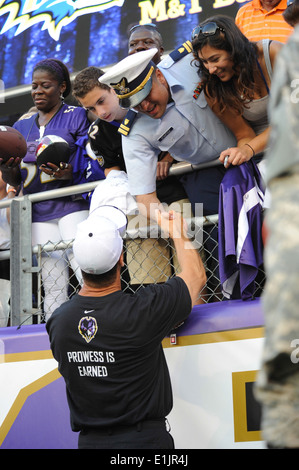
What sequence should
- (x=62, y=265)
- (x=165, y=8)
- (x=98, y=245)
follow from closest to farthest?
(x=98, y=245) → (x=62, y=265) → (x=165, y=8)

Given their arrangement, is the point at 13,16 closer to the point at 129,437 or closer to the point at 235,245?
the point at 235,245

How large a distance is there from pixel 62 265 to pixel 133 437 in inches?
56.0

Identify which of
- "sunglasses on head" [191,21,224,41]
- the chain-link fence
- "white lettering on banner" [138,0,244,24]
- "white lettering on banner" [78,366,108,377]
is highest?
"white lettering on banner" [138,0,244,24]

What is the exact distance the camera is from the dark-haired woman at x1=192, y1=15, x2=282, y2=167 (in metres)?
2.84

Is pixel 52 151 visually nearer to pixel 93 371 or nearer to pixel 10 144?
pixel 10 144

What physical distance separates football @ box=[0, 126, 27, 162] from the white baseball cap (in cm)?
121

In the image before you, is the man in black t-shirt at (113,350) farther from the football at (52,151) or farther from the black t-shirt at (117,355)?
the football at (52,151)

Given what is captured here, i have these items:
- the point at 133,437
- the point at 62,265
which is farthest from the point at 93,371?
the point at 62,265

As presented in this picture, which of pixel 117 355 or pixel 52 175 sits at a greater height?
pixel 52 175

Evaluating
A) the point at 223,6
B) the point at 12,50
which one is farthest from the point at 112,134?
the point at 12,50

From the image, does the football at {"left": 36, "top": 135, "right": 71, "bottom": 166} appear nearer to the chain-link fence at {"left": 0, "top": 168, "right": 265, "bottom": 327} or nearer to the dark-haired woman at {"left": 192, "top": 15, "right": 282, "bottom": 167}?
the chain-link fence at {"left": 0, "top": 168, "right": 265, "bottom": 327}

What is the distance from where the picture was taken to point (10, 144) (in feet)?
12.2

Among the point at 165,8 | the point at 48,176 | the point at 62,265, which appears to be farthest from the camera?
the point at 165,8

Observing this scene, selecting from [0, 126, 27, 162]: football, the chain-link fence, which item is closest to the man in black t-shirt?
the chain-link fence
